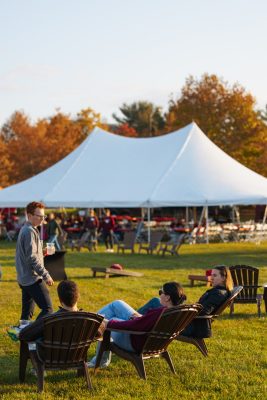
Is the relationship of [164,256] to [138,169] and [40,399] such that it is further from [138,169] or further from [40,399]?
[40,399]

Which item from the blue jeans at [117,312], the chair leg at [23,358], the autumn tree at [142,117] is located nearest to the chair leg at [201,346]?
the blue jeans at [117,312]

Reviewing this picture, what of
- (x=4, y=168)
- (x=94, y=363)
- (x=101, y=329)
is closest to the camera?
(x=101, y=329)

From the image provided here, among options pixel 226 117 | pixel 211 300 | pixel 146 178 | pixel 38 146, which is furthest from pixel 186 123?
pixel 211 300

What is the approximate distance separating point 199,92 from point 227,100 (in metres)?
2.42

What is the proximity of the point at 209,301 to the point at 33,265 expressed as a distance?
82.6 inches

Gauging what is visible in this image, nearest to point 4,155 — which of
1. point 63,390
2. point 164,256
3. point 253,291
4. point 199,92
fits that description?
point 199,92

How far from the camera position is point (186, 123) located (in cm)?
5103

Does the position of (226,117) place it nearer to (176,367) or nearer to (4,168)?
(4,168)

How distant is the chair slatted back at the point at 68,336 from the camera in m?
6.33

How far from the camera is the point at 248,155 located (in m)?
49.4

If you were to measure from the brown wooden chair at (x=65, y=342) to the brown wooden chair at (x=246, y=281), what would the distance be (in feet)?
16.8

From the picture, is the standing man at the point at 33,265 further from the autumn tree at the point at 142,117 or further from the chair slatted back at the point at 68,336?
the autumn tree at the point at 142,117

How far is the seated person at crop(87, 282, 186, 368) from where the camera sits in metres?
6.85

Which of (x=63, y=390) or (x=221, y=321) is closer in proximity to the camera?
(x=63, y=390)
